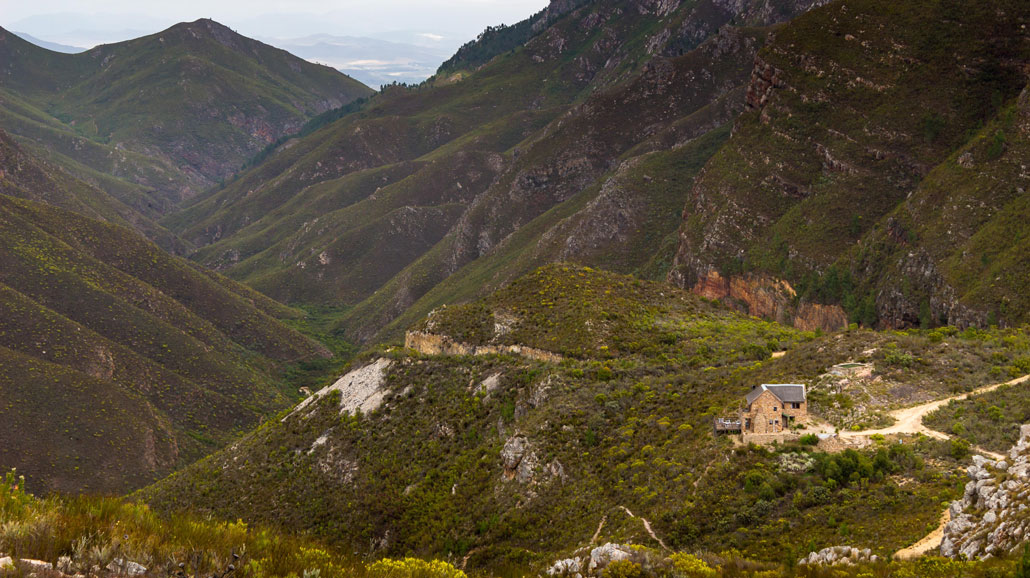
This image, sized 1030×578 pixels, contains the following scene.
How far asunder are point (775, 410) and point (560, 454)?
41.1 feet

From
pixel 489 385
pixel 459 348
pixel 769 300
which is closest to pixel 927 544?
pixel 489 385

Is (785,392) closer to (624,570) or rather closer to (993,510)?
(993,510)

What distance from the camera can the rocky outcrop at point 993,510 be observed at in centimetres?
1953

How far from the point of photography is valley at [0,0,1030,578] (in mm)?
24016

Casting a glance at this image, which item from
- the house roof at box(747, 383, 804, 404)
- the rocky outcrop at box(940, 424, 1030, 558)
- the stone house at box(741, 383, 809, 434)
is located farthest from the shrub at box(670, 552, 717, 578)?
the house roof at box(747, 383, 804, 404)

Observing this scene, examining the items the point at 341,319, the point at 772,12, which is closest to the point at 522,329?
the point at 341,319

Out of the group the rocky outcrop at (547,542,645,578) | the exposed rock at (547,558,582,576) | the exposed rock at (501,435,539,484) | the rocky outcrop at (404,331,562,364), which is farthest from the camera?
the rocky outcrop at (404,331,562,364)

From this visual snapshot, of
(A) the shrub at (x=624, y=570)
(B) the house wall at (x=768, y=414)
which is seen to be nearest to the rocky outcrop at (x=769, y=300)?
(B) the house wall at (x=768, y=414)

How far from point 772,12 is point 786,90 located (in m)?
104

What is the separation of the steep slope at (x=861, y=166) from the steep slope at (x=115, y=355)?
243ft

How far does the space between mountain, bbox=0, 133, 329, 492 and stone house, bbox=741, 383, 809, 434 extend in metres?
61.8

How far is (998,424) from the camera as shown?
2970 cm

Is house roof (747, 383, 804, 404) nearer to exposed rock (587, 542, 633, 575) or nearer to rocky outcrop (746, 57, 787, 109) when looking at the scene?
exposed rock (587, 542, 633, 575)

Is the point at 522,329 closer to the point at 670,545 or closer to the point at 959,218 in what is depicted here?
the point at 670,545
